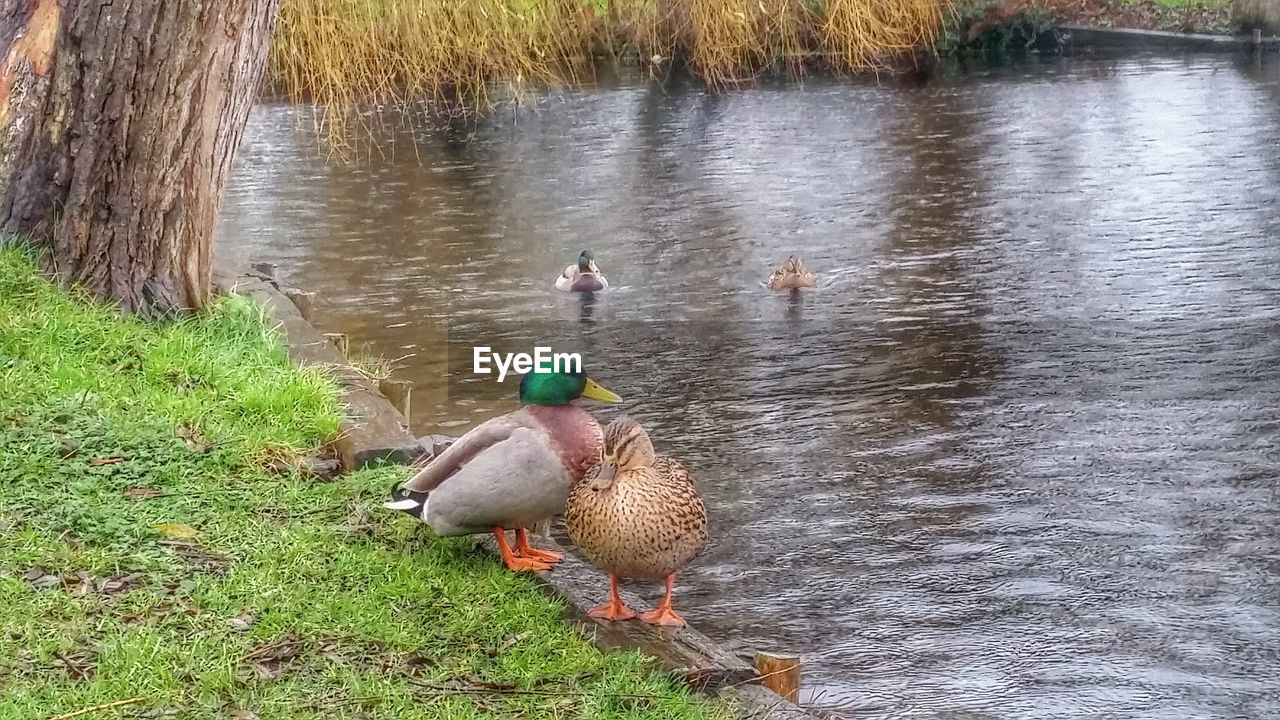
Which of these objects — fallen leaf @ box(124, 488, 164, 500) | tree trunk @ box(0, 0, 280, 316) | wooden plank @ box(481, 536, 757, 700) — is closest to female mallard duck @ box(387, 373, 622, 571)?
wooden plank @ box(481, 536, 757, 700)

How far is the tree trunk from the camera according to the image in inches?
243

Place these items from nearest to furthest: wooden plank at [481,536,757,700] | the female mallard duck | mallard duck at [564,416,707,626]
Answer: wooden plank at [481,536,757,700]
mallard duck at [564,416,707,626]
the female mallard duck

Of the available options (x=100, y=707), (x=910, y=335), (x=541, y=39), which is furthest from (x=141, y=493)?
(x=541, y=39)

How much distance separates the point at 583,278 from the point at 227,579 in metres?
6.17

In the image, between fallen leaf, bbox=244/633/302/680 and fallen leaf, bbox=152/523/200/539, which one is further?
fallen leaf, bbox=152/523/200/539

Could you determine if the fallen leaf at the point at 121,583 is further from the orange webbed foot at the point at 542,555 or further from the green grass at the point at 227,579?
the orange webbed foot at the point at 542,555

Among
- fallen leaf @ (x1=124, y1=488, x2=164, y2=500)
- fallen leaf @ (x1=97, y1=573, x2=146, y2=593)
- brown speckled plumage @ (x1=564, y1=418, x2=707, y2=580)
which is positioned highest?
brown speckled plumage @ (x1=564, y1=418, x2=707, y2=580)

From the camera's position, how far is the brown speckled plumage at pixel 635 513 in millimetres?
4082

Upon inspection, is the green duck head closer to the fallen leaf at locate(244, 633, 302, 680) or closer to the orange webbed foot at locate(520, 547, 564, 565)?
the orange webbed foot at locate(520, 547, 564, 565)

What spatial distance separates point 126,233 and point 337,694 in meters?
3.34

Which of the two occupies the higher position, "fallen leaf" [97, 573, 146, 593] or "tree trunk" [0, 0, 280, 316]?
"tree trunk" [0, 0, 280, 316]

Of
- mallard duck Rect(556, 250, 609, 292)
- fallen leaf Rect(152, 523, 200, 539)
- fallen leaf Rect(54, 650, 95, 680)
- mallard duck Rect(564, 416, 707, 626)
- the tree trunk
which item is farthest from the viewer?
mallard duck Rect(556, 250, 609, 292)

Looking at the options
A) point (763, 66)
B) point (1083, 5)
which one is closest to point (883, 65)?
point (763, 66)

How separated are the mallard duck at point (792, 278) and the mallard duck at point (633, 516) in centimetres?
605
